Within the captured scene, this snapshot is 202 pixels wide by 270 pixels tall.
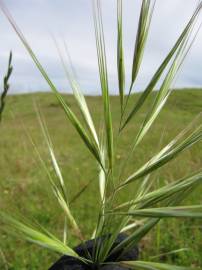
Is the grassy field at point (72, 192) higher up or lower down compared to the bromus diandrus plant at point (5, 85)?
lower down

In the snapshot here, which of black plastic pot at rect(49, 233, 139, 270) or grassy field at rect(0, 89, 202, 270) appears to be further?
grassy field at rect(0, 89, 202, 270)

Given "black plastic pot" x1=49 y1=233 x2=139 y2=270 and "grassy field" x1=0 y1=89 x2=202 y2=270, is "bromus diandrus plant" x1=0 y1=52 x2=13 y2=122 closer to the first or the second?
"grassy field" x1=0 y1=89 x2=202 y2=270

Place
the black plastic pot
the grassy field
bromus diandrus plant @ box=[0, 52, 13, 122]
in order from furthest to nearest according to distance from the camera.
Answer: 1. the grassy field
2. the black plastic pot
3. bromus diandrus plant @ box=[0, 52, 13, 122]

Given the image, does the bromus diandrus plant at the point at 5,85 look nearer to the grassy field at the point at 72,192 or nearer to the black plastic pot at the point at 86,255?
the grassy field at the point at 72,192

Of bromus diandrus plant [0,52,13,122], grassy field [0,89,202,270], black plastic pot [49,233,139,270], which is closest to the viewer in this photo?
bromus diandrus plant [0,52,13,122]

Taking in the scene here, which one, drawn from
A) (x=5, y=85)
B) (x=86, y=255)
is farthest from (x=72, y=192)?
(x=5, y=85)

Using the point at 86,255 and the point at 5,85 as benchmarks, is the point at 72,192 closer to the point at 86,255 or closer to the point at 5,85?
the point at 86,255

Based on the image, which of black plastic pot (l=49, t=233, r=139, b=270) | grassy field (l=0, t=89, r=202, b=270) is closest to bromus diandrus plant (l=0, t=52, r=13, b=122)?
grassy field (l=0, t=89, r=202, b=270)

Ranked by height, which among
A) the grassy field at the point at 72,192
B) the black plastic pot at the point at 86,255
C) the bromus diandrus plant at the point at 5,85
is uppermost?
the bromus diandrus plant at the point at 5,85

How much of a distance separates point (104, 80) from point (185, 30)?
0.84ft

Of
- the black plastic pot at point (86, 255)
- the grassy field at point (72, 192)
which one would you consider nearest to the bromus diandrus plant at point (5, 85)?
the grassy field at point (72, 192)

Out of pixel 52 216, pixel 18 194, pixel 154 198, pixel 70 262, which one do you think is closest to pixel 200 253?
pixel 52 216

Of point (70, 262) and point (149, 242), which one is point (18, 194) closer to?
point (149, 242)

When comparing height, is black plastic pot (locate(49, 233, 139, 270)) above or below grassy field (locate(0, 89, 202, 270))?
above
